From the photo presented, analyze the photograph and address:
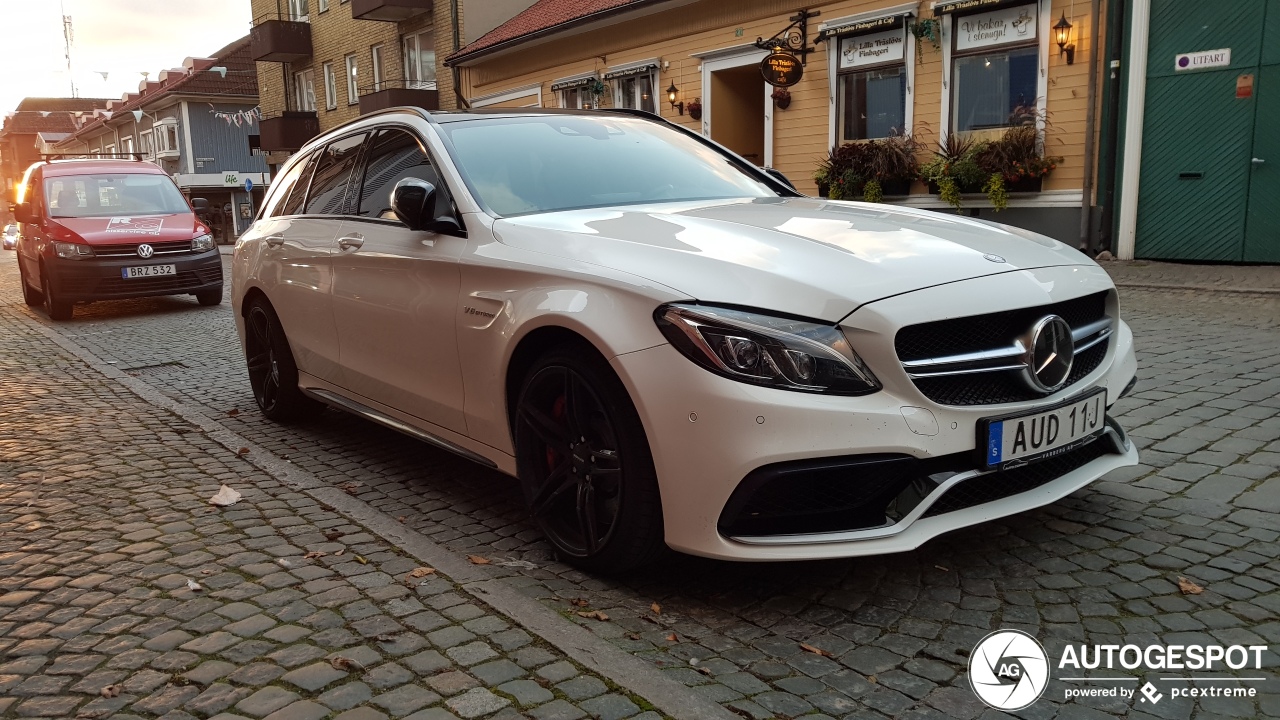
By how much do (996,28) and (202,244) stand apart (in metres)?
10.9

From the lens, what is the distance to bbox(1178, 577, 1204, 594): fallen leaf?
3.14 m

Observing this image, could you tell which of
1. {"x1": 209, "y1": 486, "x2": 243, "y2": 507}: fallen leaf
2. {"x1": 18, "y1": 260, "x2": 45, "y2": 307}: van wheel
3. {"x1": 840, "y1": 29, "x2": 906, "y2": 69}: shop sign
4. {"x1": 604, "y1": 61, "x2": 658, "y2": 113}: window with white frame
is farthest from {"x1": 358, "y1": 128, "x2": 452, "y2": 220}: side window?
{"x1": 604, "y1": 61, "x2": 658, "y2": 113}: window with white frame

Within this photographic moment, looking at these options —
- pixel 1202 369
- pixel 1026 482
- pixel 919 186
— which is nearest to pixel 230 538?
pixel 1026 482

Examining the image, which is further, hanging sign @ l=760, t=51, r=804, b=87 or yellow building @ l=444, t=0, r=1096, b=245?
hanging sign @ l=760, t=51, r=804, b=87

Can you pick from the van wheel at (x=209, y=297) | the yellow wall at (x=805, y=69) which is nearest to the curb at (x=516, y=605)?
the van wheel at (x=209, y=297)

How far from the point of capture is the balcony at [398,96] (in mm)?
27625

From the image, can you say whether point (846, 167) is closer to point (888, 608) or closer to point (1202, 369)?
point (1202, 369)

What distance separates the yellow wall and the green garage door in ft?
3.09

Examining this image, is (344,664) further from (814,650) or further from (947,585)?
(947,585)

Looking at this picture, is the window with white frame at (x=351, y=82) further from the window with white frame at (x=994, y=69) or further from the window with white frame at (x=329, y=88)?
the window with white frame at (x=994, y=69)

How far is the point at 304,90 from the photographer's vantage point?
1428 inches

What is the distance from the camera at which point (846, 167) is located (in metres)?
15.8

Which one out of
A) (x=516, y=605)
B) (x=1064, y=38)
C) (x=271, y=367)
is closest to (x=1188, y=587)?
(x=516, y=605)

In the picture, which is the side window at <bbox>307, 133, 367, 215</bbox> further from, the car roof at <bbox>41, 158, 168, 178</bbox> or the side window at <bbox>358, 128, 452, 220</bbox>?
the car roof at <bbox>41, 158, 168, 178</bbox>
